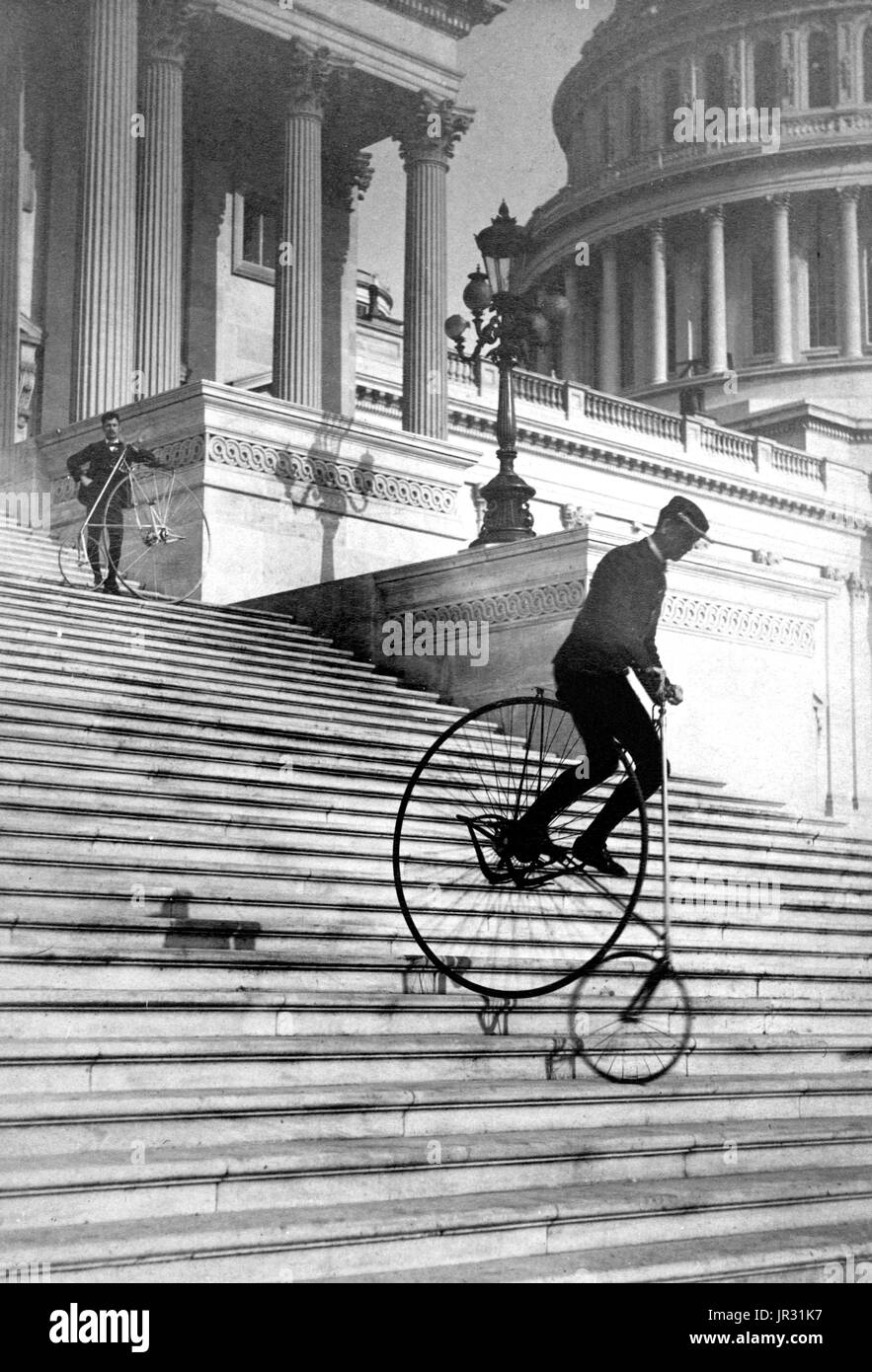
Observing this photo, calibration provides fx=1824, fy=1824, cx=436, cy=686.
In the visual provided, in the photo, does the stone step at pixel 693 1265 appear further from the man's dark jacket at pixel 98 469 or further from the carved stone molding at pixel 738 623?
the man's dark jacket at pixel 98 469

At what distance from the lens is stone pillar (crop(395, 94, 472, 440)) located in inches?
→ 1072

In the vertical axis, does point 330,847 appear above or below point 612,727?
below

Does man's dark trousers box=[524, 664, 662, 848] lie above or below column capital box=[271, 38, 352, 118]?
below

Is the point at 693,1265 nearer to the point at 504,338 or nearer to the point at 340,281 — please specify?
the point at 504,338

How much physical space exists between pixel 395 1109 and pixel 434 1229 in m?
0.84

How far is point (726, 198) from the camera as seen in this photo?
72.3 metres

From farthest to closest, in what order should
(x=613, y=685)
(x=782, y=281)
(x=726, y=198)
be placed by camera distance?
1. (x=726, y=198)
2. (x=782, y=281)
3. (x=613, y=685)

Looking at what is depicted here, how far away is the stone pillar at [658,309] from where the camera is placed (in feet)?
241

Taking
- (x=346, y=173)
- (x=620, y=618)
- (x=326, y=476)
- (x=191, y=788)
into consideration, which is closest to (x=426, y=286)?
(x=346, y=173)

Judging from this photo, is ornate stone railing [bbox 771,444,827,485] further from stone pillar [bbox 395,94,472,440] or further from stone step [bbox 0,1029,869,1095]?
stone step [bbox 0,1029,869,1095]

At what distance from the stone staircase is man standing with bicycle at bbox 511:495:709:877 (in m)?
0.95

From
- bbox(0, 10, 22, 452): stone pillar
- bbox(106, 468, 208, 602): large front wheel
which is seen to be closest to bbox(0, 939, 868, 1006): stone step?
bbox(106, 468, 208, 602): large front wheel

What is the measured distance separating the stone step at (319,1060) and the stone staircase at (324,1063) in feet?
0.04
